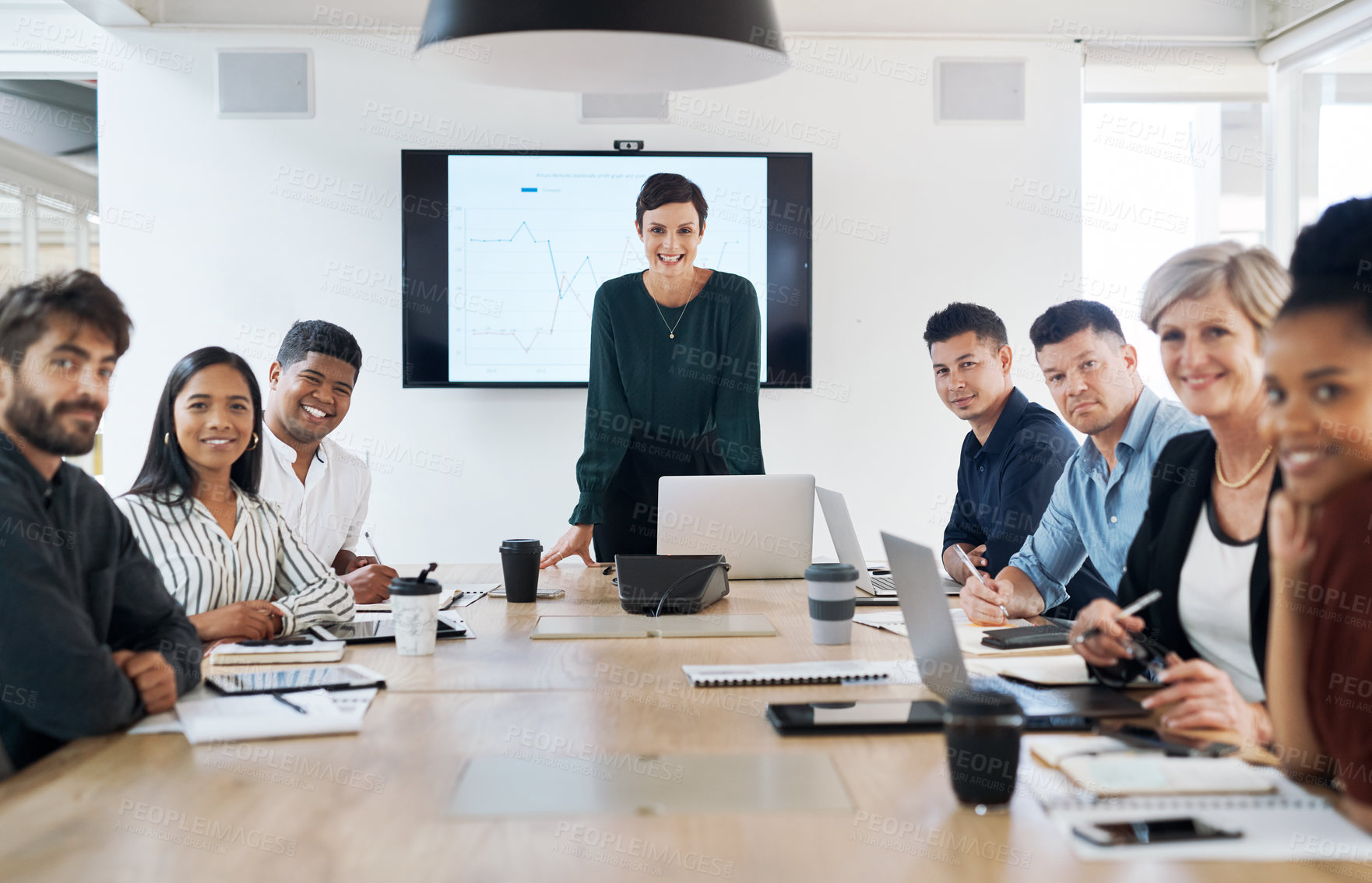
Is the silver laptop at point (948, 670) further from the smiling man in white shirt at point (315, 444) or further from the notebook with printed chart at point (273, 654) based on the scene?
the smiling man in white shirt at point (315, 444)

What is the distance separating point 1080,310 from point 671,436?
1157mm

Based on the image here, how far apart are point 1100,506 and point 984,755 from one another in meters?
1.21

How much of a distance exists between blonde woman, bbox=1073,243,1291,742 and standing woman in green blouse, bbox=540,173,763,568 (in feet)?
5.04

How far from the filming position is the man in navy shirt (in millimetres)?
2604

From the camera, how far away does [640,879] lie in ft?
2.79

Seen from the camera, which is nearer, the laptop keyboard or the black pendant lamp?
the black pendant lamp

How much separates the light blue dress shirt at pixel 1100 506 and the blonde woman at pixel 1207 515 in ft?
1.54

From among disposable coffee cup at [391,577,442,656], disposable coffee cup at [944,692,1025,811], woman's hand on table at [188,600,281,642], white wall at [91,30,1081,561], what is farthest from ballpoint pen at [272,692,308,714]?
white wall at [91,30,1081,561]

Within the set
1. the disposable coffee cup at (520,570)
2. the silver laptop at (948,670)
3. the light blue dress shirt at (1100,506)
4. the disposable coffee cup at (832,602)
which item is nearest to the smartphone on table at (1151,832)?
the silver laptop at (948,670)

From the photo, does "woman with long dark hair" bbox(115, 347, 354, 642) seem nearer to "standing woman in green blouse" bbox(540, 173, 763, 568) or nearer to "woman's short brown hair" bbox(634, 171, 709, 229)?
"standing woman in green blouse" bbox(540, 173, 763, 568)

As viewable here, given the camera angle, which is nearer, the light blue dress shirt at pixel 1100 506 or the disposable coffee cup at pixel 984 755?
the disposable coffee cup at pixel 984 755

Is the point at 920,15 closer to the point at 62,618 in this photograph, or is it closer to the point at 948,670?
the point at 948,670

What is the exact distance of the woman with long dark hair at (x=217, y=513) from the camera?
1.90 meters

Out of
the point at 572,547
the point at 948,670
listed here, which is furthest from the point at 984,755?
the point at 572,547
